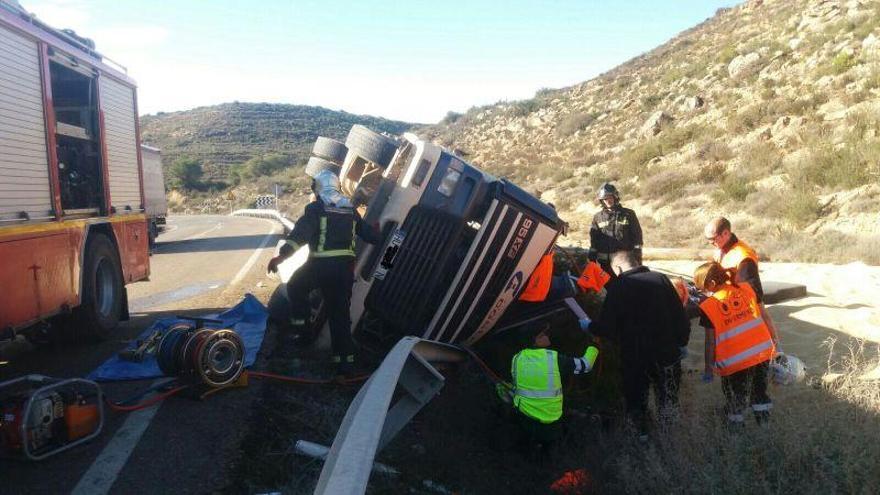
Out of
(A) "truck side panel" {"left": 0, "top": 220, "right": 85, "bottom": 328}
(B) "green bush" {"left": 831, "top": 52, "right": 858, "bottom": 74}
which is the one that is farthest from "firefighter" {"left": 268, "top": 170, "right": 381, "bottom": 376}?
(B) "green bush" {"left": 831, "top": 52, "right": 858, "bottom": 74}

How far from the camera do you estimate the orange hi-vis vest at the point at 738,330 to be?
427cm

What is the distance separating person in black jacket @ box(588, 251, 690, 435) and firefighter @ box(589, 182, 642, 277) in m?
3.05

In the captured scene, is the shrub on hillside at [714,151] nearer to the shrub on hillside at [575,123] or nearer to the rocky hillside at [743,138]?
the rocky hillside at [743,138]

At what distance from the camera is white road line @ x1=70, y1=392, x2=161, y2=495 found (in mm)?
3611

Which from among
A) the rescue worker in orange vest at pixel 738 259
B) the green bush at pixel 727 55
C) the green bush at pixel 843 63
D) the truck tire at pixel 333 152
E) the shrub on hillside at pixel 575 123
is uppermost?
the green bush at pixel 727 55

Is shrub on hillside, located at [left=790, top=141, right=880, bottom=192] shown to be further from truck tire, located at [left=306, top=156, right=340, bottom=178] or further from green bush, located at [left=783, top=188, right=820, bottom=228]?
truck tire, located at [left=306, top=156, right=340, bottom=178]

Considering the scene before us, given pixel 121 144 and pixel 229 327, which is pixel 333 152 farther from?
pixel 121 144

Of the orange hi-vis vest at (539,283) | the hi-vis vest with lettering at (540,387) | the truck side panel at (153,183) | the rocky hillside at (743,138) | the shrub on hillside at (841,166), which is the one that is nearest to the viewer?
the hi-vis vest with lettering at (540,387)

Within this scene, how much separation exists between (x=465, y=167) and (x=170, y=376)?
288cm

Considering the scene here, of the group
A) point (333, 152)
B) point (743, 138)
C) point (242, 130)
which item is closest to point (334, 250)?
point (333, 152)

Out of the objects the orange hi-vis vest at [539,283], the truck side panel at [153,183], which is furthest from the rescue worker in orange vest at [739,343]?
the truck side panel at [153,183]

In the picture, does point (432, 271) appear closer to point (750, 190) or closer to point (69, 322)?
point (69, 322)

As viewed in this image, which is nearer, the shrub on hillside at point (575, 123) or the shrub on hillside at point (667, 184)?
the shrub on hillside at point (667, 184)

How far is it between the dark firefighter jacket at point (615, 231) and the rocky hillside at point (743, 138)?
4599mm
